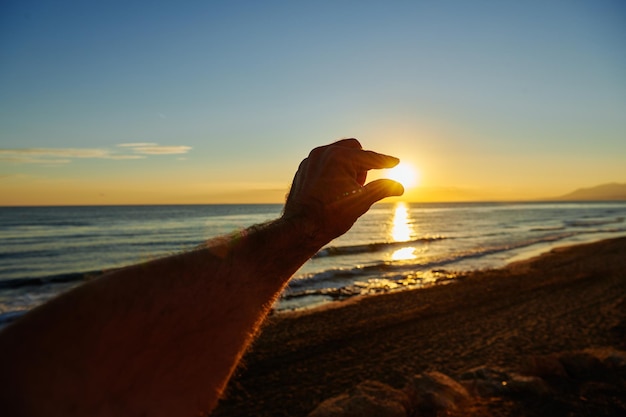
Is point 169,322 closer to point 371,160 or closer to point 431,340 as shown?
point 371,160

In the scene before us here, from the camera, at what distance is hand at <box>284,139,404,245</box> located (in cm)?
125

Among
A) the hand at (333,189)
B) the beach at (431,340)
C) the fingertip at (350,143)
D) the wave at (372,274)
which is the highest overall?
the fingertip at (350,143)

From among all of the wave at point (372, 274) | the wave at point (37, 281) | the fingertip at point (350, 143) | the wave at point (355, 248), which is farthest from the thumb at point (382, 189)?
the wave at point (355, 248)

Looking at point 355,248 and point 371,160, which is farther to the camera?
point 355,248

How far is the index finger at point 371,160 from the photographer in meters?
1.36

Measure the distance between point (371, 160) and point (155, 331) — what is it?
0.80 m

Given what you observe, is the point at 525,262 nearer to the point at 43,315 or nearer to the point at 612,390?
the point at 612,390

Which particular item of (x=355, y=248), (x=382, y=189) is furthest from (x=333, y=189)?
(x=355, y=248)

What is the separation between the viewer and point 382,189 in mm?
1378

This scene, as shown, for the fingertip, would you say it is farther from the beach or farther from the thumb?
the beach

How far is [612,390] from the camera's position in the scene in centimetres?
603

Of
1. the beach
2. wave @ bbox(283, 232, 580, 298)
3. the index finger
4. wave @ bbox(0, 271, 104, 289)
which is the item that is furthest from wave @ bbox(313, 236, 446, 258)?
the index finger

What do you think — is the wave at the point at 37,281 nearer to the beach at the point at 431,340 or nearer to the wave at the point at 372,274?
the wave at the point at 372,274

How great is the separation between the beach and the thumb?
5.28 meters
